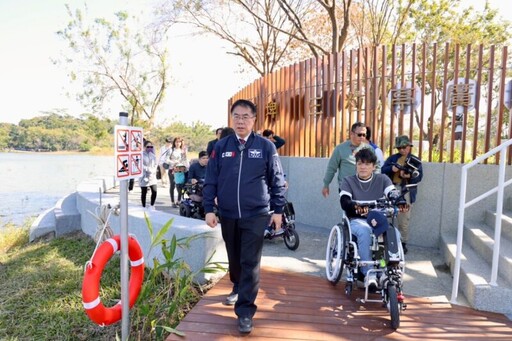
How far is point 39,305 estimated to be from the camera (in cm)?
382

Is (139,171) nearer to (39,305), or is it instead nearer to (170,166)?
(39,305)

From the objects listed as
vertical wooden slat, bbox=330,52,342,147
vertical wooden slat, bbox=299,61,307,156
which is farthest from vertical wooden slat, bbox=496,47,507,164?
vertical wooden slat, bbox=299,61,307,156

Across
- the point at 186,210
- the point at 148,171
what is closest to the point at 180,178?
the point at 148,171

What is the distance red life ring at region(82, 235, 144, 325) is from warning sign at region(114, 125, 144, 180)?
572mm

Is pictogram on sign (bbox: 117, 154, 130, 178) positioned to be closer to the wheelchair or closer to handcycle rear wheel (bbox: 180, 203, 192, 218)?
the wheelchair

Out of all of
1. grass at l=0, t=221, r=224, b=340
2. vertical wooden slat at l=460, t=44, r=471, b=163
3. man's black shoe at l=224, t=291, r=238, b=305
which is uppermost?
vertical wooden slat at l=460, t=44, r=471, b=163

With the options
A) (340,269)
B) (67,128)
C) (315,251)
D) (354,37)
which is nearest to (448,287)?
(340,269)

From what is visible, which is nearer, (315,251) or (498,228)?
(498,228)

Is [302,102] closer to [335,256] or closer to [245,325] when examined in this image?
[335,256]

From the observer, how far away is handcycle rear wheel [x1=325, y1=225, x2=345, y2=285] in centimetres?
325

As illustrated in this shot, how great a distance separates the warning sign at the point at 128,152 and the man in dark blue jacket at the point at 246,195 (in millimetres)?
573

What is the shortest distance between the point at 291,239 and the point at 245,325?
2.31 metres

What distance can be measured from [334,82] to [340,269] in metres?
3.80

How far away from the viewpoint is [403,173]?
4.57 m
